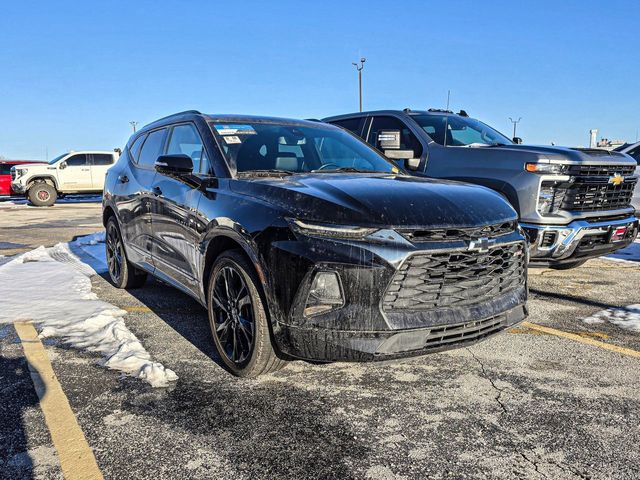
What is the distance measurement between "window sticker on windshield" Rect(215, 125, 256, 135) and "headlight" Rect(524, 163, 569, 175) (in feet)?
9.69

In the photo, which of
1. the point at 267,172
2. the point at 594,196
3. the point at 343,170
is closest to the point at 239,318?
the point at 267,172

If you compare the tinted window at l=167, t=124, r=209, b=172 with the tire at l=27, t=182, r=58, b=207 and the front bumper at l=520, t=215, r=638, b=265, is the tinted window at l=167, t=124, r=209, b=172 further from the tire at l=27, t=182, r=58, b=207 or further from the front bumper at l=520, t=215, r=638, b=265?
the tire at l=27, t=182, r=58, b=207

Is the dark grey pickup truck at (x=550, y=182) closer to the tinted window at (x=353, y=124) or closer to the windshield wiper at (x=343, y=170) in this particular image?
the tinted window at (x=353, y=124)

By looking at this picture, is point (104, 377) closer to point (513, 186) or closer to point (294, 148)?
point (294, 148)

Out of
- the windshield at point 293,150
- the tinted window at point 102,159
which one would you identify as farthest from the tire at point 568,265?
the tinted window at point 102,159

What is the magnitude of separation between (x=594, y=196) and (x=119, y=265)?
5063mm

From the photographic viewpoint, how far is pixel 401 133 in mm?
6930

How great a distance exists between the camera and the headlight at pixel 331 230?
A: 289 cm

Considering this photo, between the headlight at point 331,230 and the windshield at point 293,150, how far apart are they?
1045 mm

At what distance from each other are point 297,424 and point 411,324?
0.78 meters

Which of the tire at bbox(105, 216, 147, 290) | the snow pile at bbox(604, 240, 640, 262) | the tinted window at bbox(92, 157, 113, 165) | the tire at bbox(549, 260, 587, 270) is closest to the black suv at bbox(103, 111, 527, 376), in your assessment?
the tire at bbox(105, 216, 147, 290)

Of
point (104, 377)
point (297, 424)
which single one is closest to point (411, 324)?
point (297, 424)

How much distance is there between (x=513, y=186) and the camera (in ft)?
18.3

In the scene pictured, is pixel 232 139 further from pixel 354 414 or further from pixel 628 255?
pixel 628 255
